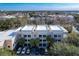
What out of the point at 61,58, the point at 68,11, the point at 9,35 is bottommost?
the point at 61,58

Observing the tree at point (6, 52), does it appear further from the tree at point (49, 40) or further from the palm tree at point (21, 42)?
the tree at point (49, 40)

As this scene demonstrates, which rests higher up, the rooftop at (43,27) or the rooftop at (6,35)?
the rooftop at (43,27)

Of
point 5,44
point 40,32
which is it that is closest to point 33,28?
point 40,32

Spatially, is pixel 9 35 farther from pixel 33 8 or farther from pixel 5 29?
pixel 33 8

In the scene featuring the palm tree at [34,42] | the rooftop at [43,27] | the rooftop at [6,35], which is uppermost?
the rooftop at [43,27]

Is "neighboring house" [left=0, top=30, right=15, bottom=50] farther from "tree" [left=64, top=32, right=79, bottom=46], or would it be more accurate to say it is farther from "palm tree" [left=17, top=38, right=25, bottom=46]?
"tree" [left=64, top=32, right=79, bottom=46]

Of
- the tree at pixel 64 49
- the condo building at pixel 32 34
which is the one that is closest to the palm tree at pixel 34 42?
the condo building at pixel 32 34

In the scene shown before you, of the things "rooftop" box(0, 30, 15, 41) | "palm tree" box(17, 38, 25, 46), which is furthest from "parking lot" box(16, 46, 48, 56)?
"rooftop" box(0, 30, 15, 41)
